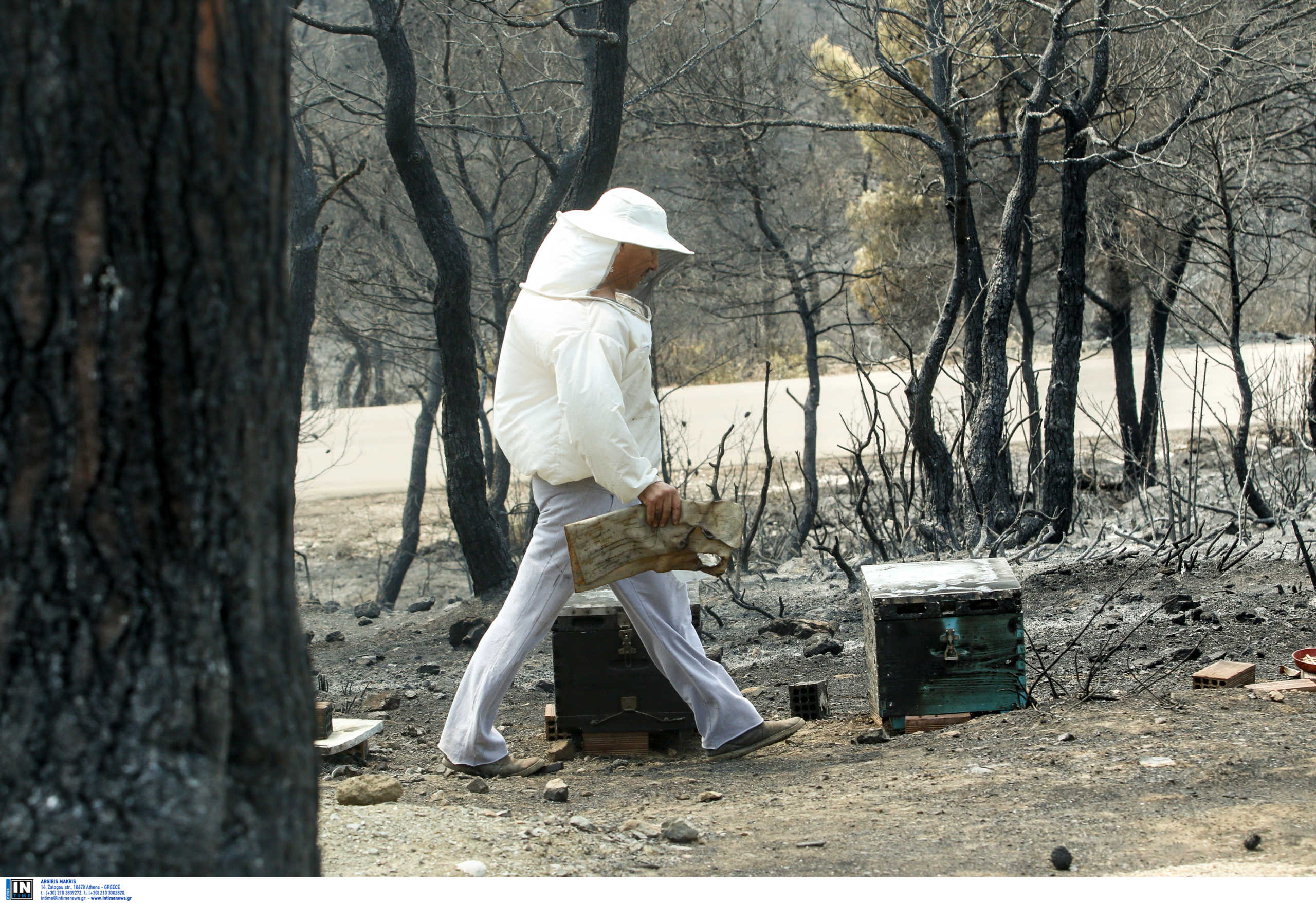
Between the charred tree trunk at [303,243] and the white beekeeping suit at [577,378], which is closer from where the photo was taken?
the white beekeeping suit at [577,378]

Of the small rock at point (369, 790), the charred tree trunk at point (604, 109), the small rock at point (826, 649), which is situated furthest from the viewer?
the charred tree trunk at point (604, 109)

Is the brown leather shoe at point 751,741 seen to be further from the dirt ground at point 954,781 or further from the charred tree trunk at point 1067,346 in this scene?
the charred tree trunk at point 1067,346

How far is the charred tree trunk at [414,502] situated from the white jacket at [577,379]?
8.42m

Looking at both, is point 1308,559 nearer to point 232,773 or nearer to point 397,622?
point 232,773

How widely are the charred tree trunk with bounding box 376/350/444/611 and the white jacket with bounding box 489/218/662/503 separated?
8.42m

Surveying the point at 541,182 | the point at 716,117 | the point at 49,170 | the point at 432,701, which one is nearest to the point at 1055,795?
the point at 49,170

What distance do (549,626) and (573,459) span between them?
25.4 inches

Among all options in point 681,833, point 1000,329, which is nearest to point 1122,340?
point 1000,329

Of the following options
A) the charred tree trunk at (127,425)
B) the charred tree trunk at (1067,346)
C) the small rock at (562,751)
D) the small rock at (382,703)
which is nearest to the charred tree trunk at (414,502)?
the small rock at (382,703)

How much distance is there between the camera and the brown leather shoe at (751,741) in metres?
4.25

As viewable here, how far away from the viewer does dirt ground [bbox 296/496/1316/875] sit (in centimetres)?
284

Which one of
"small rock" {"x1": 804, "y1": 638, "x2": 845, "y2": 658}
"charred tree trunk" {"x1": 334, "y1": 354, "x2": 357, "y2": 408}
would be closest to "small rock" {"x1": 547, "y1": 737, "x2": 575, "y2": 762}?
"small rock" {"x1": 804, "y1": 638, "x2": 845, "y2": 658}

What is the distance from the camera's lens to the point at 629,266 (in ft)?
13.4

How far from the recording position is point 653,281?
436 cm
